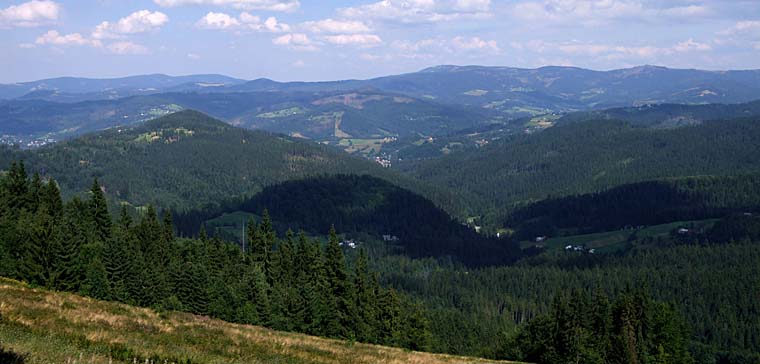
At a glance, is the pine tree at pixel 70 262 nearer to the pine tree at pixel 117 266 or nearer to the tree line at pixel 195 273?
the tree line at pixel 195 273

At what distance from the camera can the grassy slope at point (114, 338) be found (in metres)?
22.0

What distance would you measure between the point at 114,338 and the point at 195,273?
5211 centimetres

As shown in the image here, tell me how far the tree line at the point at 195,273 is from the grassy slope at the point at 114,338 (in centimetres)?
2580

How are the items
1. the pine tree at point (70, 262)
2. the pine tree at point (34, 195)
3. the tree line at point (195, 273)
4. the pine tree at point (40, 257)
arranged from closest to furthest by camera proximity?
the pine tree at point (40, 257), the pine tree at point (70, 262), the tree line at point (195, 273), the pine tree at point (34, 195)

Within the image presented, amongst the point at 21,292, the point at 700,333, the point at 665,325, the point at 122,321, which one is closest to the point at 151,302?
the point at 21,292

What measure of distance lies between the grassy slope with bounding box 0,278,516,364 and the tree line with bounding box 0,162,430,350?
2580cm

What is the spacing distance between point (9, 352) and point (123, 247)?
211ft

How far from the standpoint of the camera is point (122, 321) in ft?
123

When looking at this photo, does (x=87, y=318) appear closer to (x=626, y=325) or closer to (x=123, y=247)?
(x=123, y=247)

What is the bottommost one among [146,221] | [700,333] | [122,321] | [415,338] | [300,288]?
[700,333]

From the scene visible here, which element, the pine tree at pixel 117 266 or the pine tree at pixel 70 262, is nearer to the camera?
the pine tree at pixel 70 262

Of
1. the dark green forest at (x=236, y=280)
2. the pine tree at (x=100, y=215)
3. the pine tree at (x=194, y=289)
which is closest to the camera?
the dark green forest at (x=236, y=280)

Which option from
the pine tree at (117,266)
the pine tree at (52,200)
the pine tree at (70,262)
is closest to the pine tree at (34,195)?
the pine tree at (52,200)

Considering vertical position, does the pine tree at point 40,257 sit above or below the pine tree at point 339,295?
above
